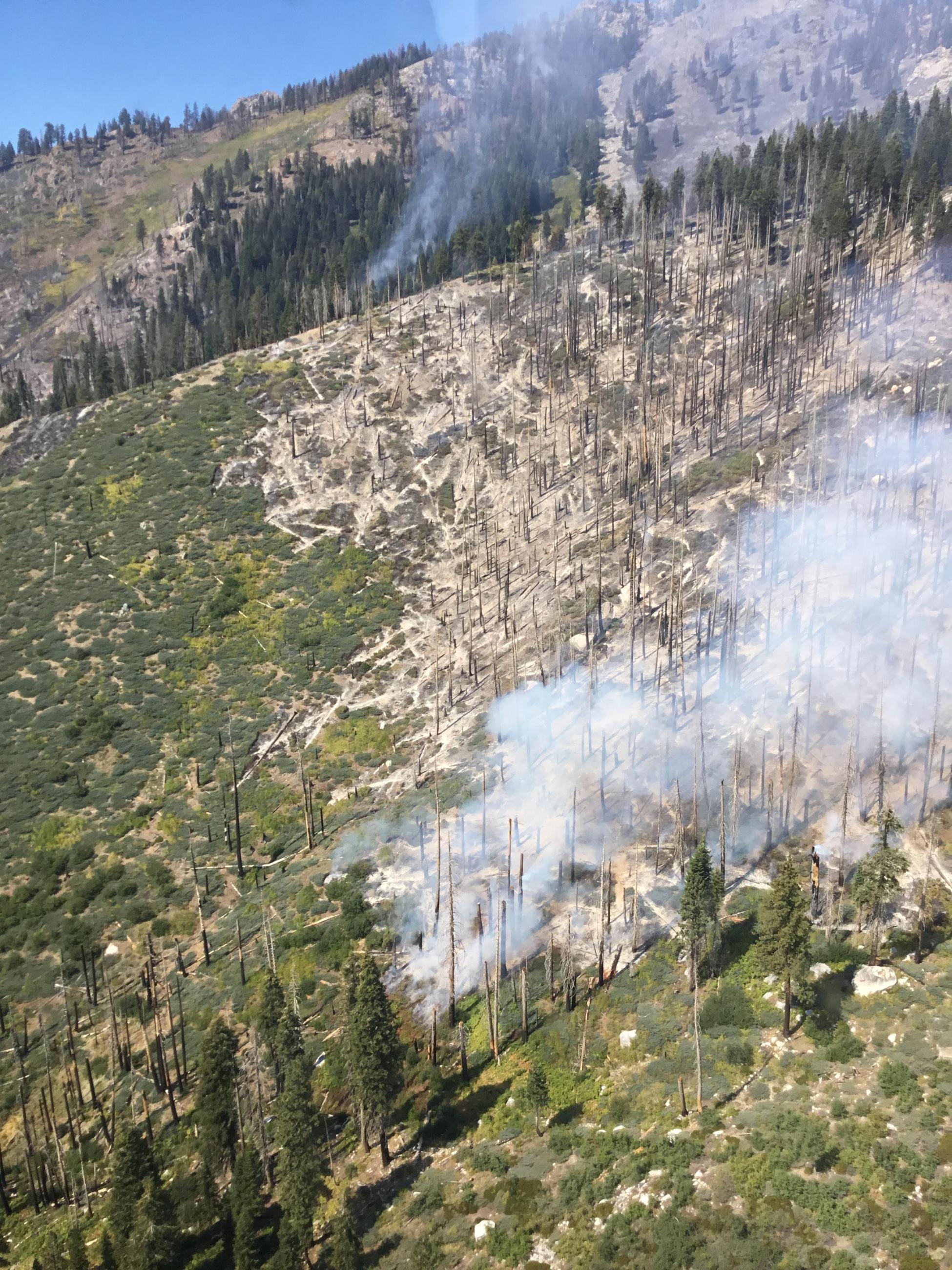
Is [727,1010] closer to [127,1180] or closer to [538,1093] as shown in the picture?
[538,1093]

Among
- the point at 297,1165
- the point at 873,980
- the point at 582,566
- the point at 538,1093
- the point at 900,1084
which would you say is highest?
the point at 582,566

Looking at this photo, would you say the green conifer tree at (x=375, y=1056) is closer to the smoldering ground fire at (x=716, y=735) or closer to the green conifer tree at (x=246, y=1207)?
the green conifer tree at (x=246, y=1207)

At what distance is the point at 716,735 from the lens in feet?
203

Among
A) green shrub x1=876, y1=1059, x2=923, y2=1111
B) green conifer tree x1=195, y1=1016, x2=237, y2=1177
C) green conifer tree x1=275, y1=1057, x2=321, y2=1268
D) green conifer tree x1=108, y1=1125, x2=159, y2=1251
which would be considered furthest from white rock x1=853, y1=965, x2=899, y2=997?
green conifer tree x1=108, y1=1125, x2=159, y2=1251

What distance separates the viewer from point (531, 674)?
71.2 meters

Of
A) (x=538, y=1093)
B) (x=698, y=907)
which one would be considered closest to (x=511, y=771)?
(x=698, y=907)

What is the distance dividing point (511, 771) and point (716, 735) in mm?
15065

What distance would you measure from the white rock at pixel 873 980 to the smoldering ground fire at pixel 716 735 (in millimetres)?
5495

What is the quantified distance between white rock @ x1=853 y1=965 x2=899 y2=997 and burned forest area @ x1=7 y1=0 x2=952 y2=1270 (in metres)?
0.29

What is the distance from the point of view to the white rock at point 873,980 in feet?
139

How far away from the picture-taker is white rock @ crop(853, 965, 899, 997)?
139 feet

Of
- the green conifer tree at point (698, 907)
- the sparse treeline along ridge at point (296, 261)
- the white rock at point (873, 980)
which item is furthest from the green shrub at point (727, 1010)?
the sparse treeline along ridge at point (296, 261)

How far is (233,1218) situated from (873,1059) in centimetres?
2993

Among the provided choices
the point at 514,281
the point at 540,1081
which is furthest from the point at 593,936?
the point at 514,281
